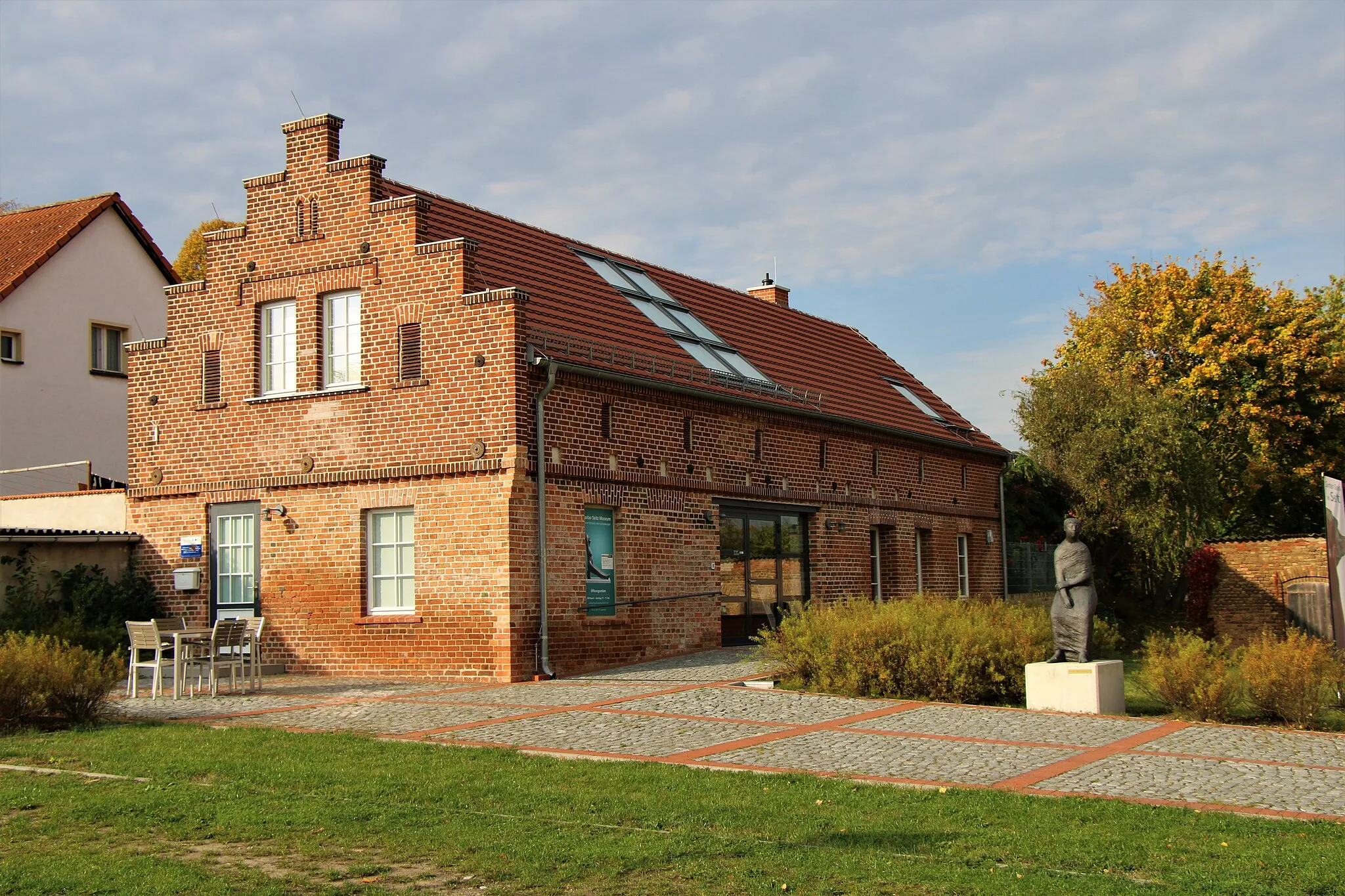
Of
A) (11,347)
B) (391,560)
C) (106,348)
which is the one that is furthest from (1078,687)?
(106,348)

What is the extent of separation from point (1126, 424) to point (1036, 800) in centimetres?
2032

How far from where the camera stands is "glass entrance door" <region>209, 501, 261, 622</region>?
60.6 feet

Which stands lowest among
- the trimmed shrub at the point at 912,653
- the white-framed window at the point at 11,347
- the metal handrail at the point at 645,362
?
the trimmed shrub at the point at 912,653

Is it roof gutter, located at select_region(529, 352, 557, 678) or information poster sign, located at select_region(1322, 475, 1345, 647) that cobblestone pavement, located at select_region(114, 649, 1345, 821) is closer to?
roof gutter, located at select_region(529, 352, 557, 678)

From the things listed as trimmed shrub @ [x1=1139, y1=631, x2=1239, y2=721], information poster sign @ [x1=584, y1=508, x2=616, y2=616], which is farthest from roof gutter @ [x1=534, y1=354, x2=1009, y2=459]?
trimmed shrub @ [x1=1139, y1=631, x2=1239, y2=721]

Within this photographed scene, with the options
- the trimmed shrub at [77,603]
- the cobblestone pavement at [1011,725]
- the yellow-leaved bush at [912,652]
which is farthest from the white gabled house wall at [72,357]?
the cobblestone pavement at [1011,725]

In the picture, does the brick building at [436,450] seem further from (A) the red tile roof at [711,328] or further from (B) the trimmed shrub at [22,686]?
(B) the trimmed shrub at [22,686]

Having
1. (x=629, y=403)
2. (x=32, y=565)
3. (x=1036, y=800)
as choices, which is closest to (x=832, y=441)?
(x=629, y=403)

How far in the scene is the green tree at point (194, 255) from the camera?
42062 millimetres

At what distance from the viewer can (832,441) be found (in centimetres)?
2353

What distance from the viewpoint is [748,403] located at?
68.1ft

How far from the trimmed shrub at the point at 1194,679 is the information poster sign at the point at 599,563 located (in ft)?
23.4

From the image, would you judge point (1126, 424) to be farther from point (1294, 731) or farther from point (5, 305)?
point (5, 305)

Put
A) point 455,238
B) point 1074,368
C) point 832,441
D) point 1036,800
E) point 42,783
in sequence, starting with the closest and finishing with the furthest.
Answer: point 1036,800 → point 42,783 → point 455,238 → point 832,441 → point 1074,368
